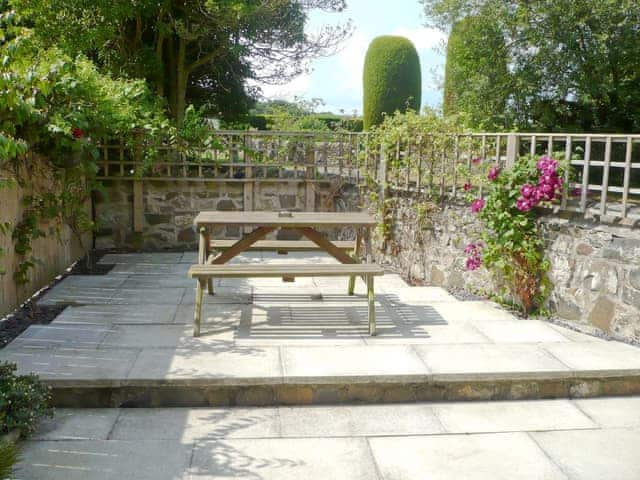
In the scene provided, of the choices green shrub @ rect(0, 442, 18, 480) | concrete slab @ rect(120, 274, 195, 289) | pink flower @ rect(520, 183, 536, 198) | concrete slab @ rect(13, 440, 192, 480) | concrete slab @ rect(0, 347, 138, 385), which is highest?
pink flower @ rect(520, 183, 536, 198)

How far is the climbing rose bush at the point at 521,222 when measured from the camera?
5.06 metres

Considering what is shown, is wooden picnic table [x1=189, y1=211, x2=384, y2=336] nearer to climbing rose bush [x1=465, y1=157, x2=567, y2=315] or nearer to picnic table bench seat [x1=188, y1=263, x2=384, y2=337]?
picnic table bench seat [x1=188, y1=263, x2=384, y2=337]

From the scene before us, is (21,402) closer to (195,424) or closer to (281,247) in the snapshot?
(195,424)

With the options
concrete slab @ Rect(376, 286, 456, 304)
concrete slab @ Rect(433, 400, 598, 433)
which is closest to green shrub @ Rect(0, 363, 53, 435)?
concrete slab @ Rect(433, 400, 598, 433)

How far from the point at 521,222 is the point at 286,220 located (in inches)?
75.3

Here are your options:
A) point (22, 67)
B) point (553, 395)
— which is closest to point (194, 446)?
point (553, 395)

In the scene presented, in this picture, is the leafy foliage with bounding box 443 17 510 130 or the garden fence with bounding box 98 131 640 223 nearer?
the garden fence with bounding box 98 131 640 223

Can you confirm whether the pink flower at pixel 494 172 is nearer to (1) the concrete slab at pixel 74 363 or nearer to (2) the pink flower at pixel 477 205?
(2) the pink flower at pixel 477 205

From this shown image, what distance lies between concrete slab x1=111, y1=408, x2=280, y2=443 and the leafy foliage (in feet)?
31.4

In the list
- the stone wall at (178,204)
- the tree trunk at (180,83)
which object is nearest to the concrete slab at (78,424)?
the stone wall at (178,204)

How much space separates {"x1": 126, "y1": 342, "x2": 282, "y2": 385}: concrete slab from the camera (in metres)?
3.66

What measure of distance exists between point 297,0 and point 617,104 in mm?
6460

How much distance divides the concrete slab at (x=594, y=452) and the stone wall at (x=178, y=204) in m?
5.47

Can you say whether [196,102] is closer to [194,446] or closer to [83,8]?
[83,8]
